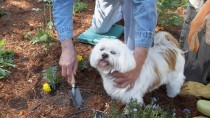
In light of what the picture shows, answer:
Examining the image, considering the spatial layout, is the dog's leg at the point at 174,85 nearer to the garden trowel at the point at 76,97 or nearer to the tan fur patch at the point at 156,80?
the tan fur patch at the point at 156,80

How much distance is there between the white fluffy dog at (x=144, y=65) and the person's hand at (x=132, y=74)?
0.15 feet

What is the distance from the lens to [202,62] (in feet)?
9.71

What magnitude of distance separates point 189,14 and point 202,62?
0.47m

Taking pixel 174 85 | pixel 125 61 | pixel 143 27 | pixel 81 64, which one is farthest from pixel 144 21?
pixel 81 64

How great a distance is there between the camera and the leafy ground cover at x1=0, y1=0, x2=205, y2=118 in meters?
2.62

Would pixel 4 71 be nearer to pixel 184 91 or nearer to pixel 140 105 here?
pixel 140 105

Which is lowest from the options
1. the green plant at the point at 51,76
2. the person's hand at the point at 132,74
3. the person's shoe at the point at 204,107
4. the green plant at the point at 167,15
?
the person's shoe at the point at 204,107

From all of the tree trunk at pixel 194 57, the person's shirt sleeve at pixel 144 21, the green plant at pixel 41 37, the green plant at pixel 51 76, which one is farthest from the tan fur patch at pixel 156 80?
the green plant at pixel 41 37

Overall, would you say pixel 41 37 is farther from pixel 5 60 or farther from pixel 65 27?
pixel 65 27

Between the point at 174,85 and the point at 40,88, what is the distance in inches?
46.4

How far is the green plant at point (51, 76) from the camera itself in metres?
2.73

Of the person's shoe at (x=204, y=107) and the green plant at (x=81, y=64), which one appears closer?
the person's shoe at (x=204, y=107)

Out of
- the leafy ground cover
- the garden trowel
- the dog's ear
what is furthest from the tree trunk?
the garden trowel

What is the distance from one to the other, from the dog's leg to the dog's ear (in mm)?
671
